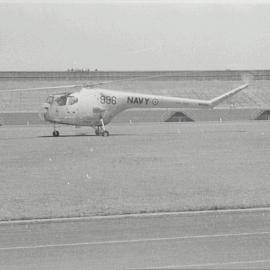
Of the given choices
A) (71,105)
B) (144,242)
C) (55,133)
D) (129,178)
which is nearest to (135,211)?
(144,242)

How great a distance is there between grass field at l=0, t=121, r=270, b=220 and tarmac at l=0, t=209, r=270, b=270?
828 millimetres

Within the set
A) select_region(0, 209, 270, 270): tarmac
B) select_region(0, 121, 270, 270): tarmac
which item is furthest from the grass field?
select_region(0, 209, 270, 270): tarmac

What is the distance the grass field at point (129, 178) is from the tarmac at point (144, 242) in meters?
0.83

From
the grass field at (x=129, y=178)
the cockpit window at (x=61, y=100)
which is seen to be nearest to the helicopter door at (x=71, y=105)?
the cockpit window at (x=61, y=100)

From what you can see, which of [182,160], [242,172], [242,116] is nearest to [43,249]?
[242,172]

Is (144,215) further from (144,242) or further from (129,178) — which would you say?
(129,178)

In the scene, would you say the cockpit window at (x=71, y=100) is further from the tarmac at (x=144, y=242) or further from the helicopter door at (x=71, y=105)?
the tarmac at (x=144, y=242)

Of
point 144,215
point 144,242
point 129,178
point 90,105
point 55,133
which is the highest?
point 90,105

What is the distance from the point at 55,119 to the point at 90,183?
23221 millimetres

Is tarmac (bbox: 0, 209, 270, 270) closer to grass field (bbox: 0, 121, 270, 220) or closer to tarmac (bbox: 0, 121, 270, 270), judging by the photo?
tarmac (bbox: 0, 121, 270, 270)

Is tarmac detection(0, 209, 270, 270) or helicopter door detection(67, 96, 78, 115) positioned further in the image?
helicopter door detection(67, 96, 78, 115)

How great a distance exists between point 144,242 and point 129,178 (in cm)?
765

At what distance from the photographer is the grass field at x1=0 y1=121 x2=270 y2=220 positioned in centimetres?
1369

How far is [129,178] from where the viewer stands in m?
17.9
